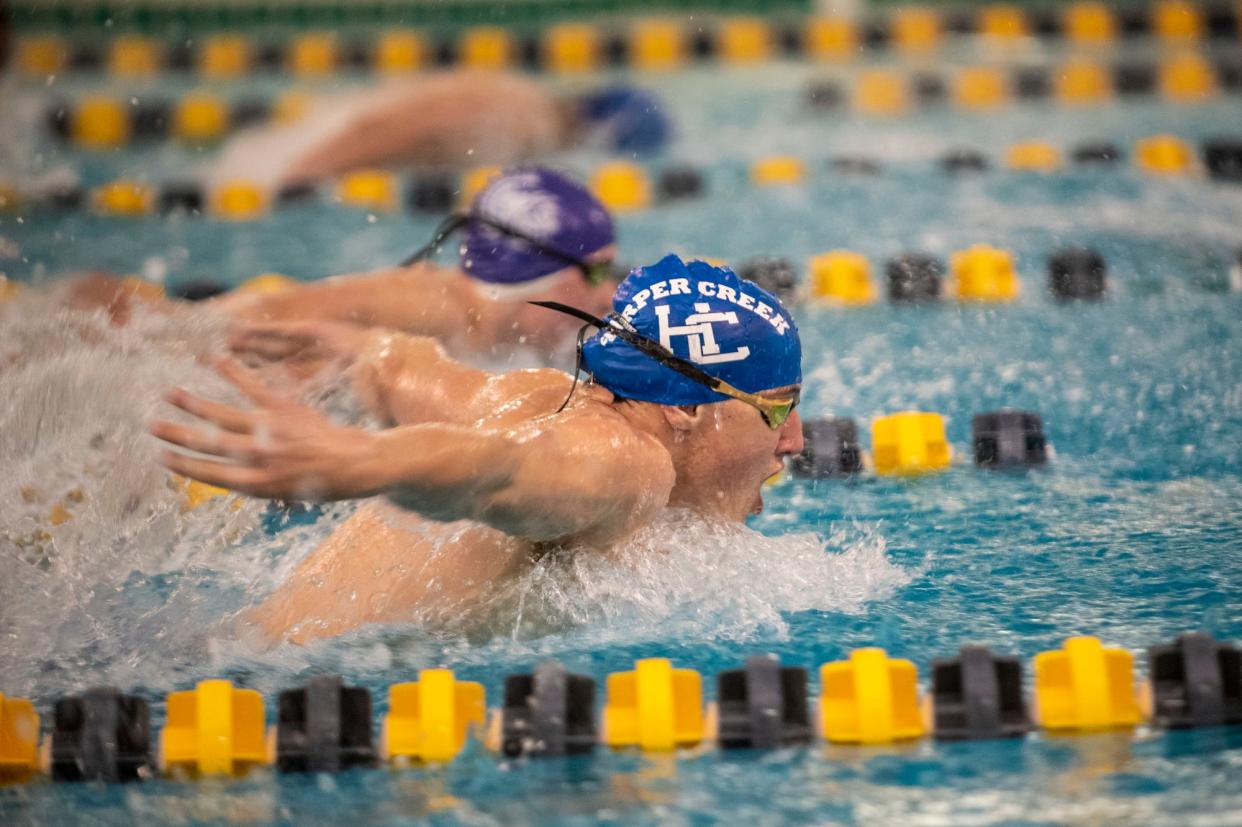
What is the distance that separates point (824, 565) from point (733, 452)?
1.44 feet

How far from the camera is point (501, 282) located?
12.4 feet

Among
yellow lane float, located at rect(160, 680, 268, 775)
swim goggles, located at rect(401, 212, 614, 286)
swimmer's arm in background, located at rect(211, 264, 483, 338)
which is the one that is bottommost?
yellow lane float, located at rect(160, 680, 268, 775)

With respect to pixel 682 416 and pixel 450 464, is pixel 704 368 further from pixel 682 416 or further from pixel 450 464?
pixel 450 464

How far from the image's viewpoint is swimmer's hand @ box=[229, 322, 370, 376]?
122 inches

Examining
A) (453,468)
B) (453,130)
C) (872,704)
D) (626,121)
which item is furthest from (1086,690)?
(626,121)

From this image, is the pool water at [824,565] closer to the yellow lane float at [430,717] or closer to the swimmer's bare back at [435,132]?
the yellow lane float at [430,717]

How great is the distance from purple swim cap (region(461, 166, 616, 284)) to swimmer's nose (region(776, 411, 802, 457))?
42.9 inches

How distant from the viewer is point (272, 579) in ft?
10.0

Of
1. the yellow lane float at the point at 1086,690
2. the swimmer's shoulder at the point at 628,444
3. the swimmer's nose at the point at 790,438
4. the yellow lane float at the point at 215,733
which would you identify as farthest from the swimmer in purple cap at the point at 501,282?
the yellow lane float at the point at 1086,690

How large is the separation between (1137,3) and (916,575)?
5784mm

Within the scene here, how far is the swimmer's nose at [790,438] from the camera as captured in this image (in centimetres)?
281

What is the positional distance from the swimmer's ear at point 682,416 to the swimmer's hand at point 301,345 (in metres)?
0.70

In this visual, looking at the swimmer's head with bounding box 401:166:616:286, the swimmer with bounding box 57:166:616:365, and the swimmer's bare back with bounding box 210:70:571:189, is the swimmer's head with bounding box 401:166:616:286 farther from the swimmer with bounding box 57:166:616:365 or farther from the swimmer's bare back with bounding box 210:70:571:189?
the swimmer's bare back with bounding box 210:70:571:189

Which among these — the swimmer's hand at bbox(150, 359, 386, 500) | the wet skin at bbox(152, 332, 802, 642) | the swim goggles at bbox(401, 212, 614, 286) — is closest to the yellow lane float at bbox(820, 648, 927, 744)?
the wet skin at bbox(152, 332, 802, 642)
